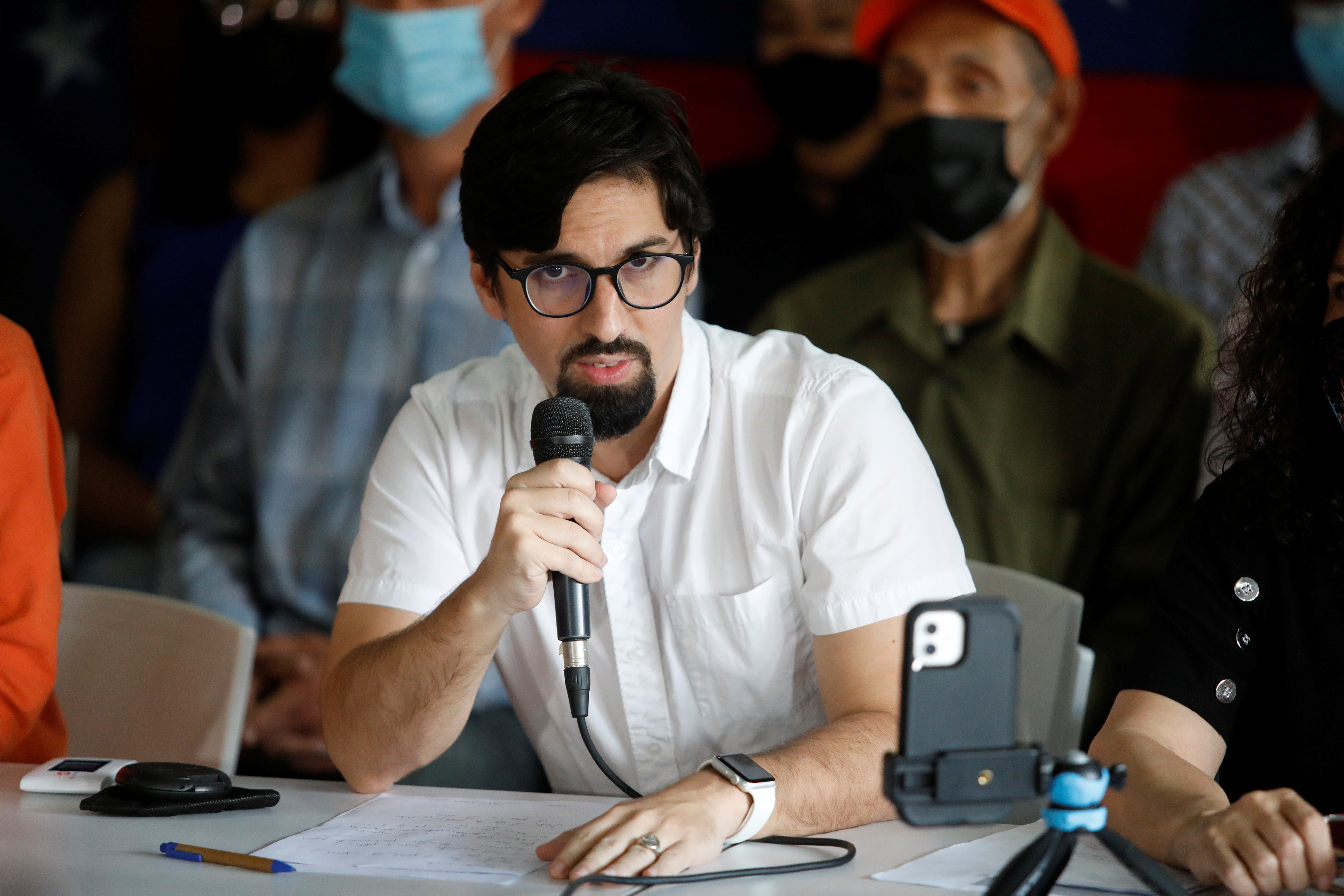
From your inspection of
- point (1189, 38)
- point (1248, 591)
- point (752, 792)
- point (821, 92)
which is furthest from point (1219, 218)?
point (752, 792)

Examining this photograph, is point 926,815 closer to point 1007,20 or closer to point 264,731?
point 264,731

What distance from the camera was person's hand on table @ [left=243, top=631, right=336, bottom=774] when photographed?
2.52 m

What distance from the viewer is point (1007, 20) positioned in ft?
9.09

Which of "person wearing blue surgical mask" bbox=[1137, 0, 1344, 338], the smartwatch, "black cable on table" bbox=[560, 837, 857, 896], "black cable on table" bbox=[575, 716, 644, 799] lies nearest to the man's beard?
"black cable on table" bbox=[575, 716, 644, 799]

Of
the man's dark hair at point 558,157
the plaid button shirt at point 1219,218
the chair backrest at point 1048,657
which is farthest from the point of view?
the plaid button shirt at point 1219,218

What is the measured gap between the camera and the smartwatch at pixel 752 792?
1278 mm

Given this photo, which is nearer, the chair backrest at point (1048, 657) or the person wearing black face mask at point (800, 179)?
the chair backrest at point (1048, 657)

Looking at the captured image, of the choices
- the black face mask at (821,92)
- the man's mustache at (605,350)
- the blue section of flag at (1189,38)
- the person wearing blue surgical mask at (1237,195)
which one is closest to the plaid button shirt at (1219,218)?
the person wearing blue surgical mask at (1237,195)

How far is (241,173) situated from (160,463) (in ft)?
2.62

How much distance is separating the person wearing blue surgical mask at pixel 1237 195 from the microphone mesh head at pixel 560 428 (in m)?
1.85

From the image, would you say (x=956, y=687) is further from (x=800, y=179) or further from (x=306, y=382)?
(x=800, y=179)

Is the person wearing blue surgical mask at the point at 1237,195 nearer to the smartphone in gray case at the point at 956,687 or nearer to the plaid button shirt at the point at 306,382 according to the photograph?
the plaid button shirt at the point at 306,382

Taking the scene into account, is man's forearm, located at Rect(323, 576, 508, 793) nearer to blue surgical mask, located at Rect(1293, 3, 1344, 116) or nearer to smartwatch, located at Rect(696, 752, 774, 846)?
smartwatch, located at Rect(696, 752, 774, 846)

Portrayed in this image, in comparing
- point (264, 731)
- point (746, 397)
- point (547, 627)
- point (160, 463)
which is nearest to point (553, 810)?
point (547, 627)
